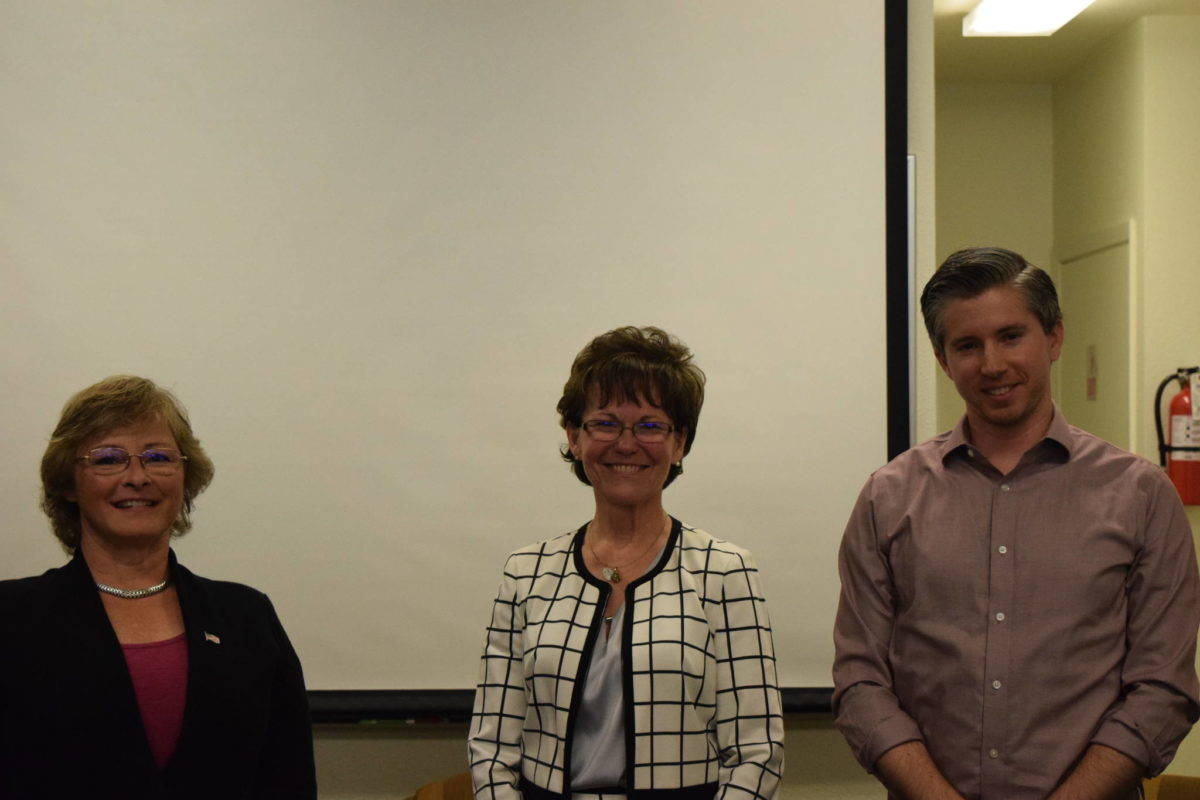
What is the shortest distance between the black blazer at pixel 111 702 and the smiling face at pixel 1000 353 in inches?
49.6

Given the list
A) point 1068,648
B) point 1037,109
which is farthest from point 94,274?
point 1037,109

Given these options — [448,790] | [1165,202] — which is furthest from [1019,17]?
[448,790]

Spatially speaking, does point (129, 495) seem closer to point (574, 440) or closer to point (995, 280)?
point (574, 440)

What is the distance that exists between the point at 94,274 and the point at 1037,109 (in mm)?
4294

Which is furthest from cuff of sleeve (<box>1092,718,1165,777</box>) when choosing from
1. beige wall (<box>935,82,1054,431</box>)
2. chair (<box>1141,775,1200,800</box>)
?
beige wall (<box>935,82,1054,431</box>)

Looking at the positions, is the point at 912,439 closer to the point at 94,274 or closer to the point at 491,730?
the point at 491,730

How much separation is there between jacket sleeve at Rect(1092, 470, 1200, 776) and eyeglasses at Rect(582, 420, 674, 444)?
0.76 metres

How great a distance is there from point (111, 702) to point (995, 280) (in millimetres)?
1504

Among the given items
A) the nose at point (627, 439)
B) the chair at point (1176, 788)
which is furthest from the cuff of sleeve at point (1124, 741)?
the chair at point (1176, 788)

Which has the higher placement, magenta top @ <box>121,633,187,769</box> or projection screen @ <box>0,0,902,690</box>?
projection screen @ <box>0,0,902,690</box>

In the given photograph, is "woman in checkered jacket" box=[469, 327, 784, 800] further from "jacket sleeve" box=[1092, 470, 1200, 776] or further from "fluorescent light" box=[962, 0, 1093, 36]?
"fluorescent light" box=[962, 0, 1093, 36]

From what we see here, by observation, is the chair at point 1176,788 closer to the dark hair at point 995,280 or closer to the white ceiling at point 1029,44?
the dark hair at point 995,280

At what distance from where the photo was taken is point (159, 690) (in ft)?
5.35

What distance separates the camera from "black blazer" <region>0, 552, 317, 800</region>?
1551 millimetres
